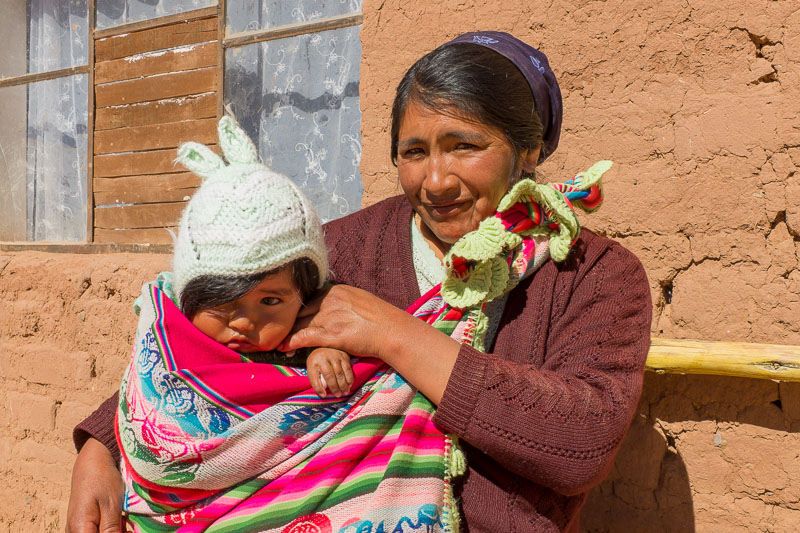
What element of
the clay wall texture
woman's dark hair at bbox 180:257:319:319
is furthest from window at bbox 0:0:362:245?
woman's dark hair at bbox 180:257:319:319

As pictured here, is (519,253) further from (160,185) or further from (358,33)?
(160,185)

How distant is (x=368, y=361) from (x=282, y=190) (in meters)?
0.50

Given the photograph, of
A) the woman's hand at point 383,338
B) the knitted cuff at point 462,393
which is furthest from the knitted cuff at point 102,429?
the knitted cuff at point 462,393

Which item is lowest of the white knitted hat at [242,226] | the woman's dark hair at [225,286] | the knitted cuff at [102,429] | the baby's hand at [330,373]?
the knitted cuff at [102,429]

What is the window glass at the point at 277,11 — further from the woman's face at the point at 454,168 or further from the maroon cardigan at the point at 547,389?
the maroon cardigan at the point at 547,389

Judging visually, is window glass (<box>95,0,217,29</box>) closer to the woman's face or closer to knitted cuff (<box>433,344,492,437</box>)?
the woman's face

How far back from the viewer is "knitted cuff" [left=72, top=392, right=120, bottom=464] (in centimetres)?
207

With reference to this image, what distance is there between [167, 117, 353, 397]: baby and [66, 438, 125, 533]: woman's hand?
520 mm

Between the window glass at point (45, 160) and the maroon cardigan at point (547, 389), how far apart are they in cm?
295

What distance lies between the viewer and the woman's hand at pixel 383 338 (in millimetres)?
1770

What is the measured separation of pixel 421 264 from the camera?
87.7 inches

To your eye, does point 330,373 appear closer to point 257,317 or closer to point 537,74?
point 257,317

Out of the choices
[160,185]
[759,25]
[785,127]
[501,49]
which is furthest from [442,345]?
[160,185]

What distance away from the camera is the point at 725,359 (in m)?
2.38
